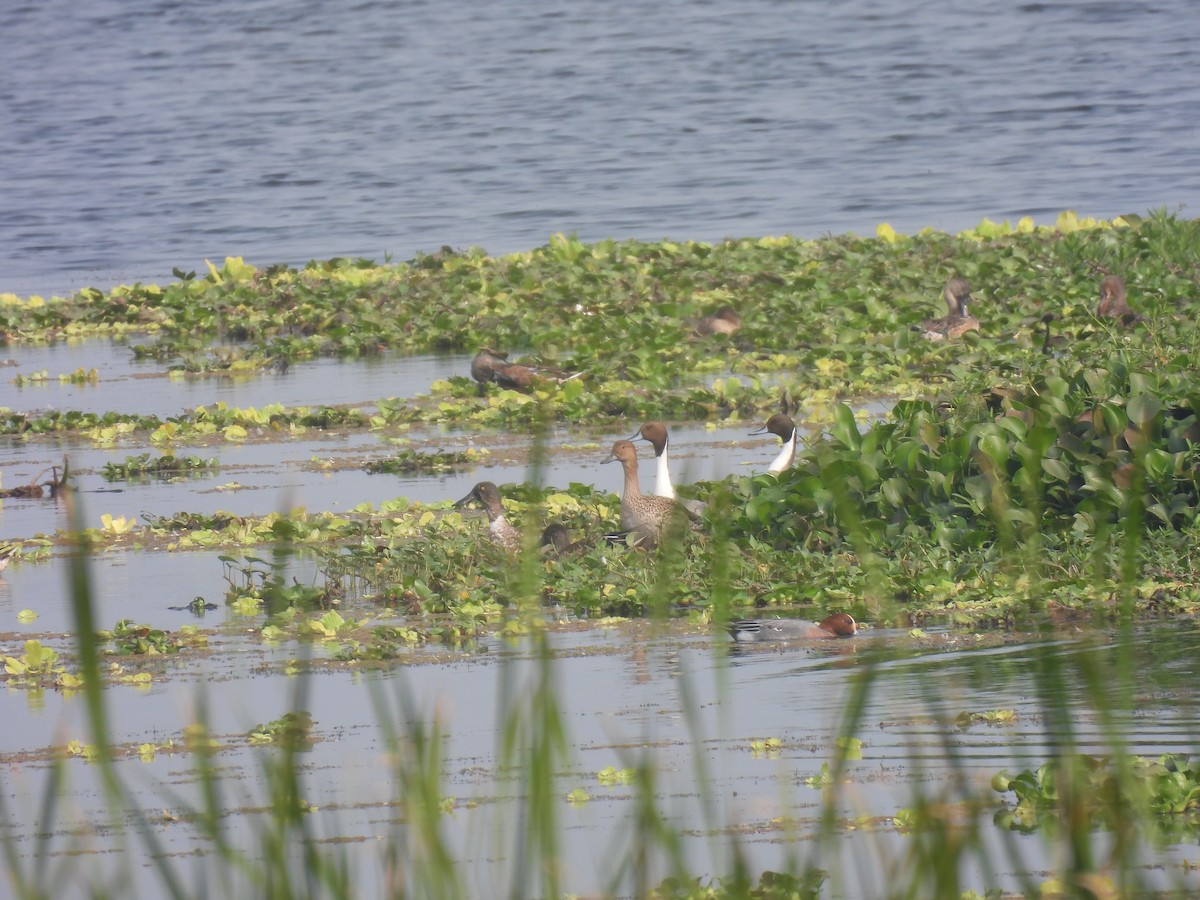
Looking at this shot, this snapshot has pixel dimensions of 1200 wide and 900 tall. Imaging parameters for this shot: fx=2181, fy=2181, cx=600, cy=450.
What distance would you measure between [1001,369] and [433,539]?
3.72 meters

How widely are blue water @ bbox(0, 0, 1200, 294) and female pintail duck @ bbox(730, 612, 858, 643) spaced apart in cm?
1477

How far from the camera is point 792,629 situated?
8.06 m

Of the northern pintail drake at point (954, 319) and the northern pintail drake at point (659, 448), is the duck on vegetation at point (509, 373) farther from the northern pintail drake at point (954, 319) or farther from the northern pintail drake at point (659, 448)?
the northern pintail drake at point (659, 448)

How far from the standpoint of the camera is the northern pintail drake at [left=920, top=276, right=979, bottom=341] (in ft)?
50.3

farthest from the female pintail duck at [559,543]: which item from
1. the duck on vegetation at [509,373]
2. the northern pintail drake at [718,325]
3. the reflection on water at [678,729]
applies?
the northern pintail drake at [718,325]

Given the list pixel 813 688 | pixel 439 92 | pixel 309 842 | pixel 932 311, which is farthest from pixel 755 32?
pixel 309 842

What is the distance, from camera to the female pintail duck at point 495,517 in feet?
31.9

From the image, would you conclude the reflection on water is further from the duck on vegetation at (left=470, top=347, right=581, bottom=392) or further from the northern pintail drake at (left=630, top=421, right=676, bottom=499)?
the duck on vegetation at (left=470, top=347, right=581, bottom=392)

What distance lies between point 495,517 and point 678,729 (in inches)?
128

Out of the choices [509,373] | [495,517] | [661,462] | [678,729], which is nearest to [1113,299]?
[509,373]

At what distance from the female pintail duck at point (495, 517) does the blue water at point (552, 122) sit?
40.5 feet

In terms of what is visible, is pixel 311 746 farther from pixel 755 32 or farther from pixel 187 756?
pixel 755 32

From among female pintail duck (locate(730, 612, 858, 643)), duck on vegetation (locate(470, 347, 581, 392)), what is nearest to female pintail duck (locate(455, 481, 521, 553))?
female pintail duck (locate(730, 612, 858, 643))

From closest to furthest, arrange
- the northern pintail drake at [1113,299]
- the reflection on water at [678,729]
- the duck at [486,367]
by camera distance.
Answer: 1. the reflection on water at [678,729]
2. the northern pintail drake at [1113,299]
3. the duck at [486,367]
